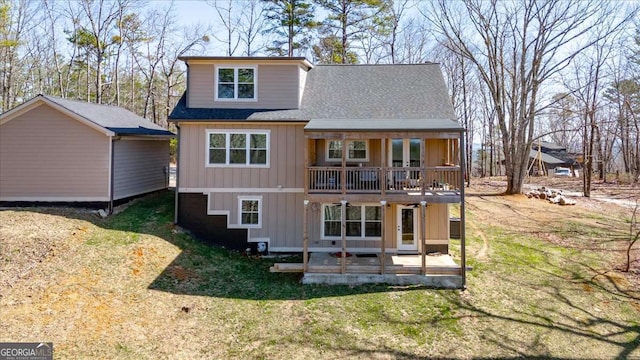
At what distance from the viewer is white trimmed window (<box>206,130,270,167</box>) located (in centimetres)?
1344

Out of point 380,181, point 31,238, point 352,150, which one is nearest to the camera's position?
point 31,238

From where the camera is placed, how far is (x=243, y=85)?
46.2 feet

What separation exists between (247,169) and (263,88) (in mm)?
3235

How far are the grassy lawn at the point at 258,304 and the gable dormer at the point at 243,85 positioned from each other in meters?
5.07

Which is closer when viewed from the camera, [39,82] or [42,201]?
[42,201]

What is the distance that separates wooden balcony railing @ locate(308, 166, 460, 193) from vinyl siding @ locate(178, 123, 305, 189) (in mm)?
1060

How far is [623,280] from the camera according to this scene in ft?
38.1

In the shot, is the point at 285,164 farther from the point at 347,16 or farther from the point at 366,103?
the point at 347,16

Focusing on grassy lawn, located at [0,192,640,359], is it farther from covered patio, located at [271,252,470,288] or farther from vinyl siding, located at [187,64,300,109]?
vinyl siding, located at [187,64,300,109]

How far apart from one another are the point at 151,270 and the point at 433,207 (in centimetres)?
946

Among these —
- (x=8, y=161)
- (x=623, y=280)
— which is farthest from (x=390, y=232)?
(x=8, y=161)

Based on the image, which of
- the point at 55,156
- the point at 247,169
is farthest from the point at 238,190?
the point at 55,156

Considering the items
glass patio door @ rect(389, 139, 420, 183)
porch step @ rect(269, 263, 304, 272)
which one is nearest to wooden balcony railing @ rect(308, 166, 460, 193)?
glass patio door @ rect(389, 139, 420, 183)

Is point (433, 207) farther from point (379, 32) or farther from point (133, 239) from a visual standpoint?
point (379, 32)
